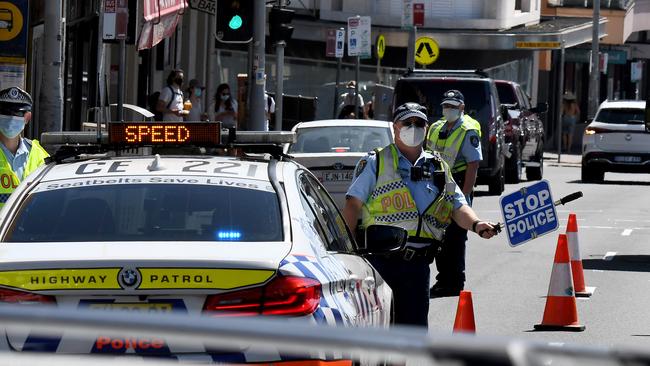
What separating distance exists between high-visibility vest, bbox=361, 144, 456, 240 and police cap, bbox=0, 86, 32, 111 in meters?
2.41

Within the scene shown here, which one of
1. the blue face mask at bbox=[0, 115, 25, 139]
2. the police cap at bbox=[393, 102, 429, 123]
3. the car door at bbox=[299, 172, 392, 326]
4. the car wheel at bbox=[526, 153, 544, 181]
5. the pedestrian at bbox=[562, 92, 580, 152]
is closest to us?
the car door at bbox=[299, 172, 392, 326]

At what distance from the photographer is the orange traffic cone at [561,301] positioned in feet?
36.8

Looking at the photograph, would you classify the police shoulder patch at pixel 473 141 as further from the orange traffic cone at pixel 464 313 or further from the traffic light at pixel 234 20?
the traffic light at pixel 234 20

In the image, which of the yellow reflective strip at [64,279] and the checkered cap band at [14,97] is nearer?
the yellow reflective strip at [64,279]

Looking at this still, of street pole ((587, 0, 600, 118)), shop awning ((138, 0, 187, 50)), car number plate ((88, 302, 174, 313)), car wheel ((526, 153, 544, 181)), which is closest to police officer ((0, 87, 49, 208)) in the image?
car number plate ((88, 302, 174, 313))

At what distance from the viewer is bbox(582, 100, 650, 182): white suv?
3127 cm

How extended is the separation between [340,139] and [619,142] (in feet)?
41.6

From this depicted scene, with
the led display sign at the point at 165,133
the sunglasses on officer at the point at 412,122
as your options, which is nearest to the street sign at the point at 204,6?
Result: the sunglasses on officer at the point at 412,122

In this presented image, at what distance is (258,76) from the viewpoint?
23.7 metres

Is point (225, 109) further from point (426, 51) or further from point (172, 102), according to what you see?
point (426, 51)

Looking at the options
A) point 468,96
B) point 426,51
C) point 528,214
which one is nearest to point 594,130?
point 426,51

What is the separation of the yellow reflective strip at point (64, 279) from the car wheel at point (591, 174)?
2727cm

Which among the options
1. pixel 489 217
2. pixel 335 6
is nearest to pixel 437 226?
pixel 489 217

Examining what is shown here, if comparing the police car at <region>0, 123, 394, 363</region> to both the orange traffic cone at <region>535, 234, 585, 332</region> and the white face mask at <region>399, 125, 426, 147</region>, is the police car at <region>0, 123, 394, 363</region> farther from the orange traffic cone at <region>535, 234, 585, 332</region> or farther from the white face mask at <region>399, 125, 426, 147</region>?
the orange traffic cone at <region>535, 234, 585, 332</region>
